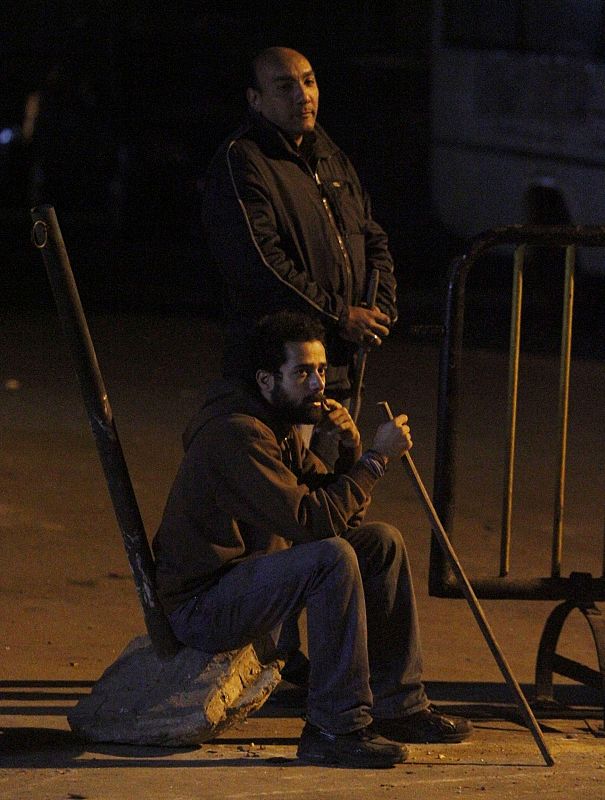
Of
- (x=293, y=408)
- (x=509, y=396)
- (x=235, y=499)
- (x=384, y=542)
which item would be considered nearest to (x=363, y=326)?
(x=509, y=396)

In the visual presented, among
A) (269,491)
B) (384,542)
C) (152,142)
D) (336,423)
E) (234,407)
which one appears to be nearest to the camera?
(269,491)

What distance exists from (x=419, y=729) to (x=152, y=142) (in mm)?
12071

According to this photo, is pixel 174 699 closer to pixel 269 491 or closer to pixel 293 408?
pixel 269 491

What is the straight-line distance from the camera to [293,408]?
4777mm

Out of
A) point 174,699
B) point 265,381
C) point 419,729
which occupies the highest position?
point 265,381

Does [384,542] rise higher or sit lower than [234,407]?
lower

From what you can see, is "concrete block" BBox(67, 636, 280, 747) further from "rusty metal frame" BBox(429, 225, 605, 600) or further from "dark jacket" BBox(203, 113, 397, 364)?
"dark jacket" BBox(203, 113, 397, 364)

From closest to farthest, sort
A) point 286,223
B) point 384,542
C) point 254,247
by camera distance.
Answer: point 384,542
point 254,247
point 286,223

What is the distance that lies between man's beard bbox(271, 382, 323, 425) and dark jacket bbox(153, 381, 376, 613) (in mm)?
28

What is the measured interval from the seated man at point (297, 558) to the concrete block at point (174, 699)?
0.06 metres

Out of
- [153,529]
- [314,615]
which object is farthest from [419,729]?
[153,529]

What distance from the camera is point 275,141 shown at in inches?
212

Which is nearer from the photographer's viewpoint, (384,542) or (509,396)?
(384,542)

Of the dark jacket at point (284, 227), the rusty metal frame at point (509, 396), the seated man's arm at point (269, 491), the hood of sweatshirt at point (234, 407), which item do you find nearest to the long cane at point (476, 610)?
the seated man's arm at point (269, 491)
